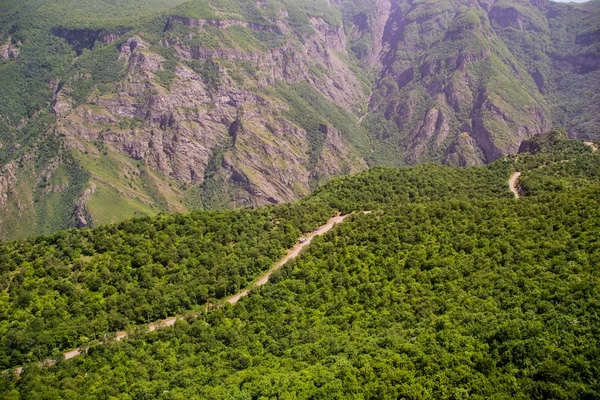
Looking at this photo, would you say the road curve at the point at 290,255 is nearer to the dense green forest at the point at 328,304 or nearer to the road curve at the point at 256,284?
the road curve at the point at 256,284

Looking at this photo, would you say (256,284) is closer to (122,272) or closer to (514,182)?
(122,272)

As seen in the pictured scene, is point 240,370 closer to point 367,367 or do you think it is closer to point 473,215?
point 367,367

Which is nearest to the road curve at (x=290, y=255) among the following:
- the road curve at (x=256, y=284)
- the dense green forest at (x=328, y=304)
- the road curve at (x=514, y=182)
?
the road curve at (x=256, y=284)

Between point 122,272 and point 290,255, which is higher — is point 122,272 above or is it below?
below

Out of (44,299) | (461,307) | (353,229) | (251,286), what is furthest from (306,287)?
(44,299)

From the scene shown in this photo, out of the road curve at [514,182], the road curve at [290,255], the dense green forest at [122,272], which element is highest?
the road curve at [514,182]

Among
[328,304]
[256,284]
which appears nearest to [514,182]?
[328,304]

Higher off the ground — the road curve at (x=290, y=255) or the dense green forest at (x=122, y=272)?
the road curve at (x=290, y=255)

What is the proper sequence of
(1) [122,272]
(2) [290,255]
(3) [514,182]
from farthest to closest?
(3) [514,182] < (2) [290,255] < (1) [122,272]
